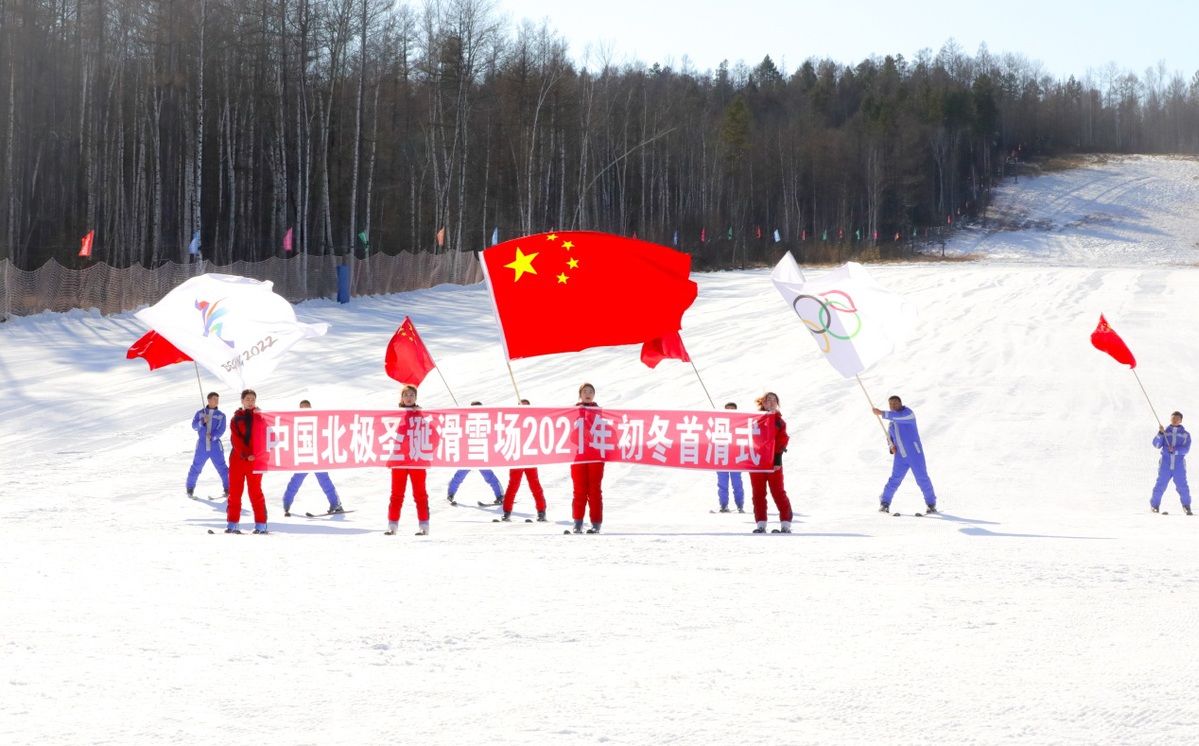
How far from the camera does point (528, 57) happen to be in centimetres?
6962

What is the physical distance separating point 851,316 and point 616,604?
263 inches

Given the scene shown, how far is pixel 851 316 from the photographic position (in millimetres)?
14547

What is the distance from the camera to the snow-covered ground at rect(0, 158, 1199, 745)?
20.7 ft

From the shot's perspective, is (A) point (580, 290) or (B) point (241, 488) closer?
(B) point (241, 488)

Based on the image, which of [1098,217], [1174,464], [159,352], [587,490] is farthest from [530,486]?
[1098,217]

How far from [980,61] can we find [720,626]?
573 ft

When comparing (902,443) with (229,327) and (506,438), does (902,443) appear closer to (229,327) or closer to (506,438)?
(506,438)

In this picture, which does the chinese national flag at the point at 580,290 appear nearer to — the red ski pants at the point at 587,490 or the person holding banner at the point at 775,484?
the red ski pants at the point at 587,490

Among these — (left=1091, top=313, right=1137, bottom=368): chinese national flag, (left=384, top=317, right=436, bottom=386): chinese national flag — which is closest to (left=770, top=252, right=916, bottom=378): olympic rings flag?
(left=1091, top=313, right=1137, bottom=368): chinese national flag

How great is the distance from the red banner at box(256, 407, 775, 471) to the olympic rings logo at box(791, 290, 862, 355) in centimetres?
134

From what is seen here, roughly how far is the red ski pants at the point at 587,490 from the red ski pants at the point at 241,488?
10.7 ft

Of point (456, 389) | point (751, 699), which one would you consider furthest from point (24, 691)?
point (456, 389)

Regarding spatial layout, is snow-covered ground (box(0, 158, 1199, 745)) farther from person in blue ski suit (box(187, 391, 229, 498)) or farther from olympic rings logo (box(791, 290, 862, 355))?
olympic rings logo (box(791, 290, 862, 355))

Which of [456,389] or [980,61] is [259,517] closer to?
[456,389]
